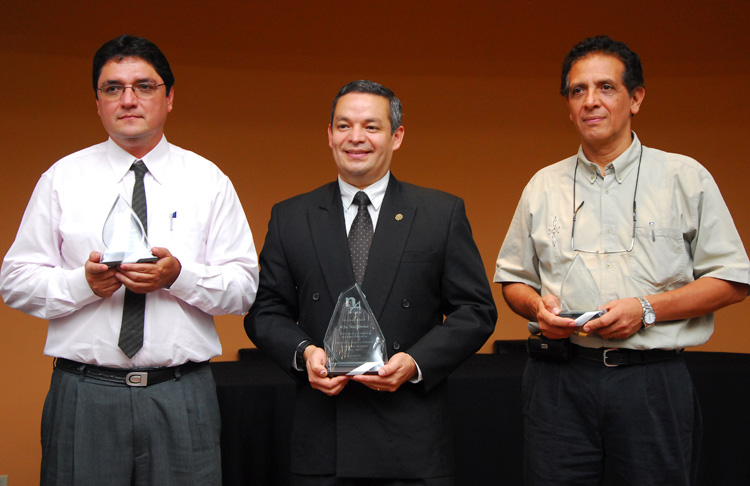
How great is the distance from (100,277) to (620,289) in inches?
61.2

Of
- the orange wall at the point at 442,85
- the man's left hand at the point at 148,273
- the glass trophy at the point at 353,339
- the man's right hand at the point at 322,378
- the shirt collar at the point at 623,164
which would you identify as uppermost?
the orange wall at the point at 442,85

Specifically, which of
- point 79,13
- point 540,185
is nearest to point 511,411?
point 540,185

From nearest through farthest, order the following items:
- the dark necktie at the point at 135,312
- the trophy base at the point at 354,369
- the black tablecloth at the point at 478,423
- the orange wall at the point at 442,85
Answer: the trophy base at the point at 354,369, the dark necktie at the point at 135,312, the black tablecloth at the point at 478,423, the orange wall at the point at 442,85

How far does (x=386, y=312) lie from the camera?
2.14 metres

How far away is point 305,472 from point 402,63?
358 centimetres

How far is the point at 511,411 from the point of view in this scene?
3.48 m

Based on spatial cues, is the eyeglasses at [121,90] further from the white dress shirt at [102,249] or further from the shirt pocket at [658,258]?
the shirt pocket at [658,258]

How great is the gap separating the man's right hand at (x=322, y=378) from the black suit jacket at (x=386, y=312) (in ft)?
0.43

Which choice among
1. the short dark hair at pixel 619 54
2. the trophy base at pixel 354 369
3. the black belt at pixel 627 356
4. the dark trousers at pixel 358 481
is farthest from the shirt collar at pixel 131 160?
the black belt at pixel 627 356

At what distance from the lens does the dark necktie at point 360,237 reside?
2.19 m

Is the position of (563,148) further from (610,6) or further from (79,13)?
(79,13)

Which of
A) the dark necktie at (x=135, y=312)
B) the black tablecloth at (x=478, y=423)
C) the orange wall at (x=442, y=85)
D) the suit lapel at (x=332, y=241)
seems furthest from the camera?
the orange wall at (x=442, y=85)

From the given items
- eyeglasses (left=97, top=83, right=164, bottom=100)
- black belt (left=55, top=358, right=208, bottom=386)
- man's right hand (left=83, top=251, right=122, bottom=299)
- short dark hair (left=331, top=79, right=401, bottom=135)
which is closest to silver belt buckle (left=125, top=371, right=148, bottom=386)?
black belt (left=55, top=358, right=208, bottom=386)

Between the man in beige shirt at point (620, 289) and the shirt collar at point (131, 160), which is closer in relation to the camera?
the man in beige shirt at point (620, 289)
